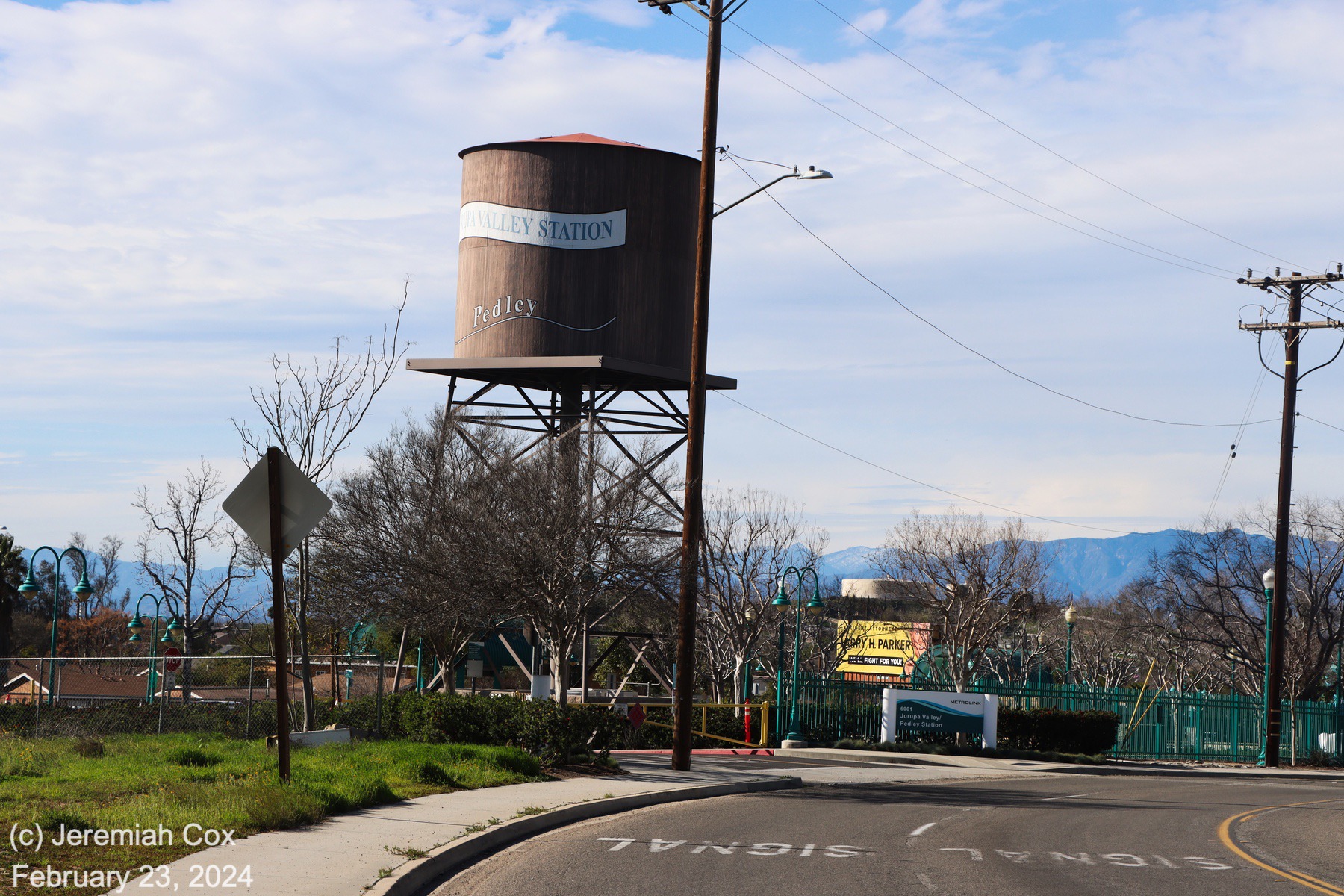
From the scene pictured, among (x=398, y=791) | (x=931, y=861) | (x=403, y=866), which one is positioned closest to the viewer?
(x=403, y=866)

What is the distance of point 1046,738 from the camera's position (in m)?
31.2

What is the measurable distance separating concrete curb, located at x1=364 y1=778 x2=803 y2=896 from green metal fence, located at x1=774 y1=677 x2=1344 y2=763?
1041 centimetres

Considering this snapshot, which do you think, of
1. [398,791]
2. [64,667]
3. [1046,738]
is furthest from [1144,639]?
[398,791]

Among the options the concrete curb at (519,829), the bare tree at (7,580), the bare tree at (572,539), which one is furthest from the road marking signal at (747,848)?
the bare tree at (7,580)

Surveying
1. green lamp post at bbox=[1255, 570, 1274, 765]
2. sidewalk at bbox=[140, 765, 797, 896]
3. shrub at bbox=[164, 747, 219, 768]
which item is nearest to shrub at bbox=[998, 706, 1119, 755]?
green lamp post at bbox=[1255, 570, 1274, 765]

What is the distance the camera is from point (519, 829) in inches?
544

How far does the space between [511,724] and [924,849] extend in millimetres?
8986

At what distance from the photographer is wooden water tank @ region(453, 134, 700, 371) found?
30.4m

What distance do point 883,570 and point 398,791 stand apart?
40070mm

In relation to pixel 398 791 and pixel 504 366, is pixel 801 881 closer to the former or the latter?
pixel 398 791

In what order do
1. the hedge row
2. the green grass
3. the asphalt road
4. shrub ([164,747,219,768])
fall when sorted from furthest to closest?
1. the hedge row
2. shrub ([164,747,219,768])
3. the green grass
4. the asphalt road

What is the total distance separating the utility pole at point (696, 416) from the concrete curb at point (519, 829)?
1688 mm

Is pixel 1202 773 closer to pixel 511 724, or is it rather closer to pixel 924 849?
pixel 511 724

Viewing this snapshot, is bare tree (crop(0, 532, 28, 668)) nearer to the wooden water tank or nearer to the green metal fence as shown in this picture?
the wooden water tank
